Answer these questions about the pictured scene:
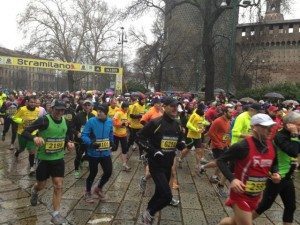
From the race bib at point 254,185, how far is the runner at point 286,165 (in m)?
0.79

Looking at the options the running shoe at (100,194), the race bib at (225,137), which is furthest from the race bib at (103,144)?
the race bib at (225,137)

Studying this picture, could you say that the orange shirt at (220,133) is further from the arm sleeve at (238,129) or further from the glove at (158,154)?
the glove at (158,154)

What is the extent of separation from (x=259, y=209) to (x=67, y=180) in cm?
468

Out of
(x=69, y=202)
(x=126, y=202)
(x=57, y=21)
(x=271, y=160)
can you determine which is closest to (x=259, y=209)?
(x=271, y=160)

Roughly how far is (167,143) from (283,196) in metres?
1.65

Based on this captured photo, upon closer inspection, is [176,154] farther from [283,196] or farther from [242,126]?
[242,126]

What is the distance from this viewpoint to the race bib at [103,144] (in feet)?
22.4

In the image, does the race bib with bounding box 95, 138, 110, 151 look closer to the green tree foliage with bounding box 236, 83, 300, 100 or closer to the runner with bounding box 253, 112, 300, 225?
the runner with bounding box 253, 112, 300, 225

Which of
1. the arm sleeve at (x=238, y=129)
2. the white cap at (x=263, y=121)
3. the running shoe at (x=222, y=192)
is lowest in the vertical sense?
the running shoe at (x=222, y=192)

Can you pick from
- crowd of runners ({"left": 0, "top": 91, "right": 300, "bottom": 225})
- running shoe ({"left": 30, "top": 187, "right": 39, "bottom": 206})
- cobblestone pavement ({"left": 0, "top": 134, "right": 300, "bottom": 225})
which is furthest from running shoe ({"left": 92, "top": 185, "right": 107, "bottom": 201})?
running shoe ({"left": 30, "top": 187, "right": 39, "bottom": 206})

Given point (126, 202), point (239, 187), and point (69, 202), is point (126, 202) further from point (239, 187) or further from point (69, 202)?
point (239, 187)

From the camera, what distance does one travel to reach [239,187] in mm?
4066

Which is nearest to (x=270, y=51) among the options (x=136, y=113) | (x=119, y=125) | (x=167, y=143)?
(x=136, y=113)

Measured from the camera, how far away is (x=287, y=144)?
5094 millimetres
